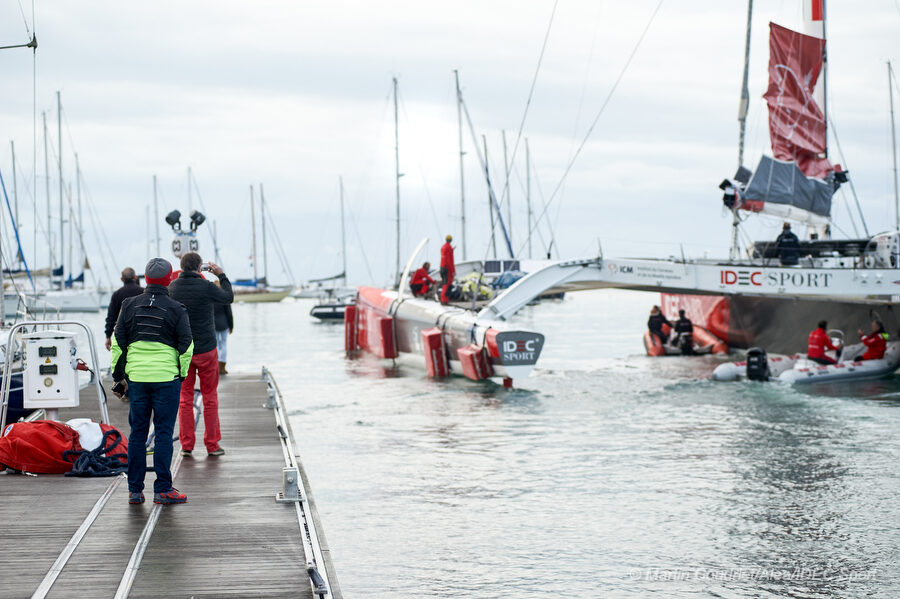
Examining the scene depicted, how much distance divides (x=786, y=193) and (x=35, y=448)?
→ 61.0ft

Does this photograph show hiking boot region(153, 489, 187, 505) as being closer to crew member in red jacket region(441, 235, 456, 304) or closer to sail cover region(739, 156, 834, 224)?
crew member in red jacket region(441, 235, 456, 304)

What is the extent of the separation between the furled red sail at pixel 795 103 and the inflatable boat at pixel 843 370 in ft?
18.1

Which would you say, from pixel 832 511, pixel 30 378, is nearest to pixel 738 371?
pixel 832 511

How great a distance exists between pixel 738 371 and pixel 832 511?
459 inches

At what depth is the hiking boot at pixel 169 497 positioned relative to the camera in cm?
674

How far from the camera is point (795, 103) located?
77.9ft

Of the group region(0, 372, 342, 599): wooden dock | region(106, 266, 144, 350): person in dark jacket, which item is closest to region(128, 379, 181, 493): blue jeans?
region(0, 372, 342, 599): wooden dock

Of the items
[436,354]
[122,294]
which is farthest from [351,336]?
A: [122,294]

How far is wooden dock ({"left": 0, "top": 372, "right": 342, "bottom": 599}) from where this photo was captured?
5.07 meters

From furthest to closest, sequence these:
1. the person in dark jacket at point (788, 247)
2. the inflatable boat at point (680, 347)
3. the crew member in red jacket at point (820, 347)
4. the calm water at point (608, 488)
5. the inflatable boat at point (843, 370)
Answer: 1. the inflatable boat at point (680, 347)
2. the person in dark jacket at point (788, 247)
3. the crew member in red jacket at point (820, 347)
4. the inflatable boat at point (843, 370)
5. the calm water at point (608, 488)

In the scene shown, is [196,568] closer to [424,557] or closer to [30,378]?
[424,557]

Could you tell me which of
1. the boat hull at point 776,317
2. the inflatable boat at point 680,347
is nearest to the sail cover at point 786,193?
the boat hull at point 776,317

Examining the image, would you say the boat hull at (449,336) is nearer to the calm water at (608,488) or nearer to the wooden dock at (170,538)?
the calm water at (608,488)

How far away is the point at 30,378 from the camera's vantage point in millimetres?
8414
